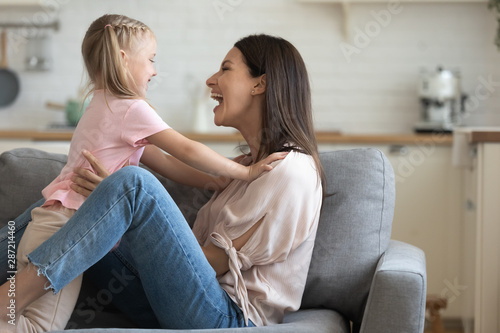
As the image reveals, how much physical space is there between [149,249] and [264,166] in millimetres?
392

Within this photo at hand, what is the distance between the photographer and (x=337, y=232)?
1.96 metres

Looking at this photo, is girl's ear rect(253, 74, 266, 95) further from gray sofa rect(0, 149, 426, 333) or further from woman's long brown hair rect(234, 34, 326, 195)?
gray sofa rect(0, 149, 426, 333)

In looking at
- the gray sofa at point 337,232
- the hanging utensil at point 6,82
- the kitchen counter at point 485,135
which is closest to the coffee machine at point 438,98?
the kitchen counter at point 485,135

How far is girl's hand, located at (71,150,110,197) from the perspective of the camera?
1782mm

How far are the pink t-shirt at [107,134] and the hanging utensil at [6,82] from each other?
113 inches

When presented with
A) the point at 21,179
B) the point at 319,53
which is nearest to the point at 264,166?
the point at 21,179

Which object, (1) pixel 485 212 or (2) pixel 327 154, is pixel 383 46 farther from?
(2) pixel 327 154

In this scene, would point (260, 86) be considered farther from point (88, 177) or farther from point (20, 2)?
point (20, 2)

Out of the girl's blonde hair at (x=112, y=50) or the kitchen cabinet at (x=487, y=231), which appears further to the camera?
the kitchen cabinet at (x=487, y=231)

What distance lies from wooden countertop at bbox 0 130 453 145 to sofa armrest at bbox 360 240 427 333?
212 centimetres


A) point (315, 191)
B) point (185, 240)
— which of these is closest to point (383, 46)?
point (315, 191)

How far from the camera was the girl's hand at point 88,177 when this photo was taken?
1782mm

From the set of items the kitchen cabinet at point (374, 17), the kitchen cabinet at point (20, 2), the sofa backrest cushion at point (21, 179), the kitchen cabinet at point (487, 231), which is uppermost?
the kitchen cabinet at point (20, 2)

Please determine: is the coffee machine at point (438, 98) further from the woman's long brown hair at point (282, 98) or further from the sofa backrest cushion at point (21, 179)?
the sofa backrest cushion at point (21, 179)
